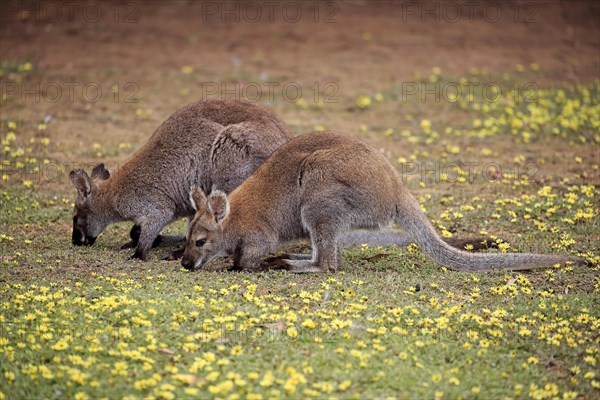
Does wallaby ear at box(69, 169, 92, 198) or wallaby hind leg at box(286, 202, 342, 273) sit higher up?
wallaby ear at box(69, 169, 92, 198)

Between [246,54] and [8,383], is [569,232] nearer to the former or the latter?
[8,383]

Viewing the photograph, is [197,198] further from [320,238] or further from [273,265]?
[320,238]

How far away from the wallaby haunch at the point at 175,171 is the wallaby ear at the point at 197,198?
81 centimetres

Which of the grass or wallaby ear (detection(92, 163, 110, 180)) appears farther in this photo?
wallaby ear (detection(92, 163, 110, 180))

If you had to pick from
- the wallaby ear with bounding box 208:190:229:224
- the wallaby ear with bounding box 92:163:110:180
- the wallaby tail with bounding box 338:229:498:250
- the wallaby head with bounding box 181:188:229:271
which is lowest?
the wallaby tail with bounding box 338:229:498:250

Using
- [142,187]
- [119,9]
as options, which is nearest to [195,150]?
[142,187]

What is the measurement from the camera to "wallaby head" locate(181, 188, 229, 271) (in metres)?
7.99

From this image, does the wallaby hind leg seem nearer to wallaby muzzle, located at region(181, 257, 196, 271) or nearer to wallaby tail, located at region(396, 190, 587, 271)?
wallaby tail, located at region(396, 190, 587, 271)

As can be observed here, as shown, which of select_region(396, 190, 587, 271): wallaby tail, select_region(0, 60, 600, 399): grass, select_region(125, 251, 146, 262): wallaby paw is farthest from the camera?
select_region(125, 251, 146, 262): wallaby paw

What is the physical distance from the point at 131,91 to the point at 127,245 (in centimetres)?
714

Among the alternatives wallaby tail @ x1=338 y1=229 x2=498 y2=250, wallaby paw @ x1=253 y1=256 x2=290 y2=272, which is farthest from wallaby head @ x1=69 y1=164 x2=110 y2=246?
wallaby tail @ x1=338 y1=229 x2=498 y2=250

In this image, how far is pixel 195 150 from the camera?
29.4 feet

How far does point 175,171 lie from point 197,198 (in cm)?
94

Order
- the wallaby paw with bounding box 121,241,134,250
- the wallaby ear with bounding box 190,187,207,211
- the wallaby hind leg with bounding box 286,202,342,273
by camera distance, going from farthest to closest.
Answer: the wallaby paw with bounding box 121,241,134,250, the wallaby ear with bounding box 190,187,207,211, the wallaby hind leg with bounding box 286,202,342,273
